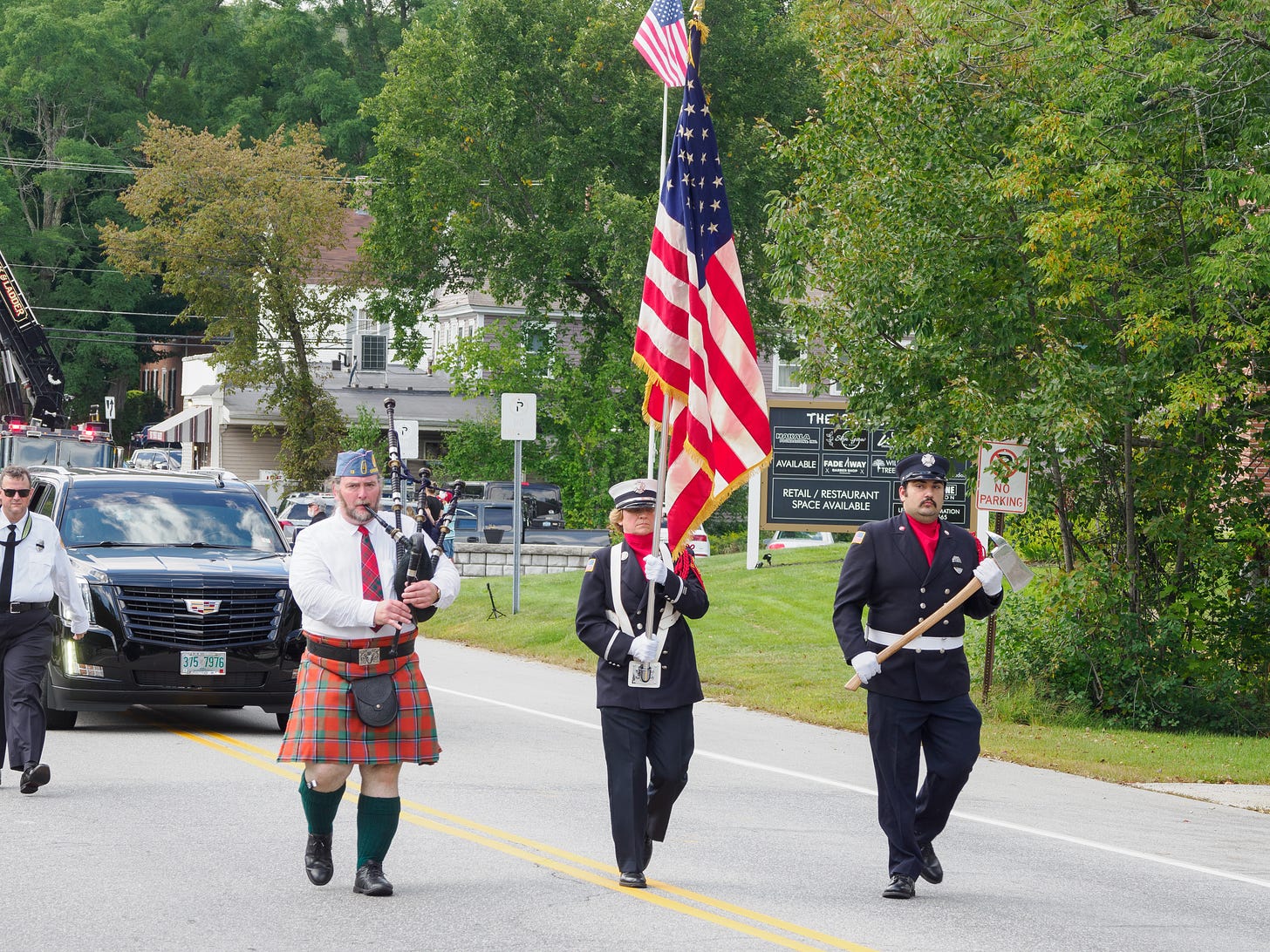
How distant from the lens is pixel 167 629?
44.4 feet

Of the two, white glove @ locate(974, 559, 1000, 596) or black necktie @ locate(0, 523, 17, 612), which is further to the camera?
black necktie @ locate(0, 523, 17, 612)

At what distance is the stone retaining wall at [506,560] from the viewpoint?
33000mm

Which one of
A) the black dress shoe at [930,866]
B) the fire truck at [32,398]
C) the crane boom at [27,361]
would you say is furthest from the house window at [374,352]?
the black dress shoe at [930,866]

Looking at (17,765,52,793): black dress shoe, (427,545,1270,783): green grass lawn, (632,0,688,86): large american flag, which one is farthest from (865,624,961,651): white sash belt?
(632,0,688,86): large american flag

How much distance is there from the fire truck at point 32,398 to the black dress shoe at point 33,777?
73.1 ft

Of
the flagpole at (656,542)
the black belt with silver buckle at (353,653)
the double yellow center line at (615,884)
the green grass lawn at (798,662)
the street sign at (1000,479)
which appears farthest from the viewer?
the street sign at (1000,479)

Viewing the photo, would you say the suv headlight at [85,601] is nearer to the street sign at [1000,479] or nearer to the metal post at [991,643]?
the street sign at [1000,479]

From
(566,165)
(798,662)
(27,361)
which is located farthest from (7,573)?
(566,165)

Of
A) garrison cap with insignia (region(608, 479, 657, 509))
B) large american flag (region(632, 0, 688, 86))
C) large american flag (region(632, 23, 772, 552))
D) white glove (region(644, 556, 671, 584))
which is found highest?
large american flag (region(632, 0, 688, 86))

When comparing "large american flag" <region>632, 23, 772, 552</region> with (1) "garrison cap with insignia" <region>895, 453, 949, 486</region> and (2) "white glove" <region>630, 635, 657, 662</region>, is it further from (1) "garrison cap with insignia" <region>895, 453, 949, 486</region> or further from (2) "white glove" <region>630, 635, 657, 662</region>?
(2) "white glove" <region>630, 635, 657, 662</region>

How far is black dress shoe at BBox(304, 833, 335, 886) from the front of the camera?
7.94 meters

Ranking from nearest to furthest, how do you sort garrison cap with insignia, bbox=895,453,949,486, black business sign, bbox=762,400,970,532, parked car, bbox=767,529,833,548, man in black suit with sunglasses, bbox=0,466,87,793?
garrison cap with insignia, bbox=895,453,949,486 → man in black suit with sunglasses, bbox=0,466,87,793 → black business sign, bbox=762,400,970,532 → parked car, bbox=767,529,833,548

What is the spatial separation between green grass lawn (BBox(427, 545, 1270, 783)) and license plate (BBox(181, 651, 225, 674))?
5.91 metres

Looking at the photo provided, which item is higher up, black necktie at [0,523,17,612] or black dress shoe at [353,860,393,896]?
black necktie at [0,523,17,612]
